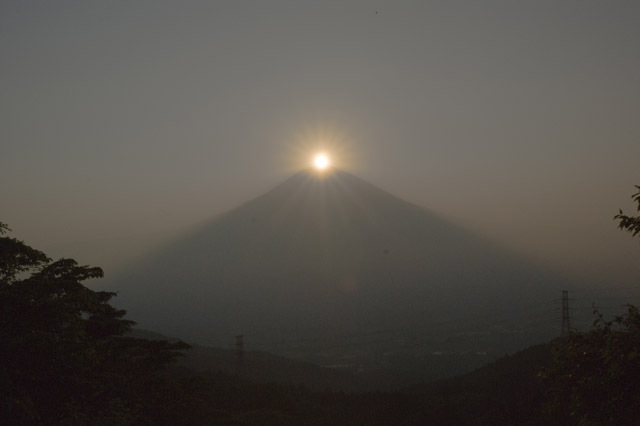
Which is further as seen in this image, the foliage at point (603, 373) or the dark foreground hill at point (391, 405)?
the dark foreground hill at point (391, 405)

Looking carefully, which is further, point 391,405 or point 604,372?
point 391,405

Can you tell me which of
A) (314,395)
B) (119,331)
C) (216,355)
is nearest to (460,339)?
(216,355)

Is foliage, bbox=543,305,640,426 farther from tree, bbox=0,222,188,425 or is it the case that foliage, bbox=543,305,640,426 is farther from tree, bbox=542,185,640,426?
tree, bbox=0,222,188,425

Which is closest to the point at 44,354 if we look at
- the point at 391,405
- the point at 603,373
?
the point at 603,373

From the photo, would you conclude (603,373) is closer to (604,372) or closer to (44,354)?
(604,372)

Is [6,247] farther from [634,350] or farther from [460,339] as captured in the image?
[460,339]

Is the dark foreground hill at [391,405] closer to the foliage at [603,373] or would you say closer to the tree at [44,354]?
the tree at [44,354]

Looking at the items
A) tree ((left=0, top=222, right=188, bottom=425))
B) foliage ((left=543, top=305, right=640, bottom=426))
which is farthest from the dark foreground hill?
foliage ((left=543, top=305, right=640, bottom=426))

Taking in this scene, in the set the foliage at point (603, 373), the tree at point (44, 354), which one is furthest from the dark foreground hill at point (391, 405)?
the foliage at point (603, 373)
